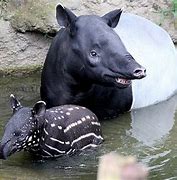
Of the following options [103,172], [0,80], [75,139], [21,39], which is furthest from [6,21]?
[103,172]

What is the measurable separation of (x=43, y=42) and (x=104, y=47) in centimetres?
172

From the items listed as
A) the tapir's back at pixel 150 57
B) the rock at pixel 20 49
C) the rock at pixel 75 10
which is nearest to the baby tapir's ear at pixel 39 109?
the tapir's back at pixel 150 57

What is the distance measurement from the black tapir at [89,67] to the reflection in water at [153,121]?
0.17 meters

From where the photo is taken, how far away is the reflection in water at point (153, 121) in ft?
11.7

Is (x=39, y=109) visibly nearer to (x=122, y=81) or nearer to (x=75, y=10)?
(x=122, y=81)

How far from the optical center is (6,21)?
15.9 feet

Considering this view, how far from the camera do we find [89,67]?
11.2 ft

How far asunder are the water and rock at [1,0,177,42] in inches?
21.9

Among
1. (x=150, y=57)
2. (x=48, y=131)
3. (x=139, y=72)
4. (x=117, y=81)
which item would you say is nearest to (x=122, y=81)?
(x=117, y=81)

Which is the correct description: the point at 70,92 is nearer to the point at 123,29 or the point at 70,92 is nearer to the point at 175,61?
the point at 123,29

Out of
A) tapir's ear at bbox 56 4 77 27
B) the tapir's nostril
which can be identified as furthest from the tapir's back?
the tapir's nostril

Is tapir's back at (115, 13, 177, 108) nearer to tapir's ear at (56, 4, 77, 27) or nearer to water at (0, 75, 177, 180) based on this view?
water at (0, 75, 177, 180)

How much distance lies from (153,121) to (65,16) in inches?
43.3

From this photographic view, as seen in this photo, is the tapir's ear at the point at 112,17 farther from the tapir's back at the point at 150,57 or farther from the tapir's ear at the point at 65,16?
the tapir's back at the point at 150,57
